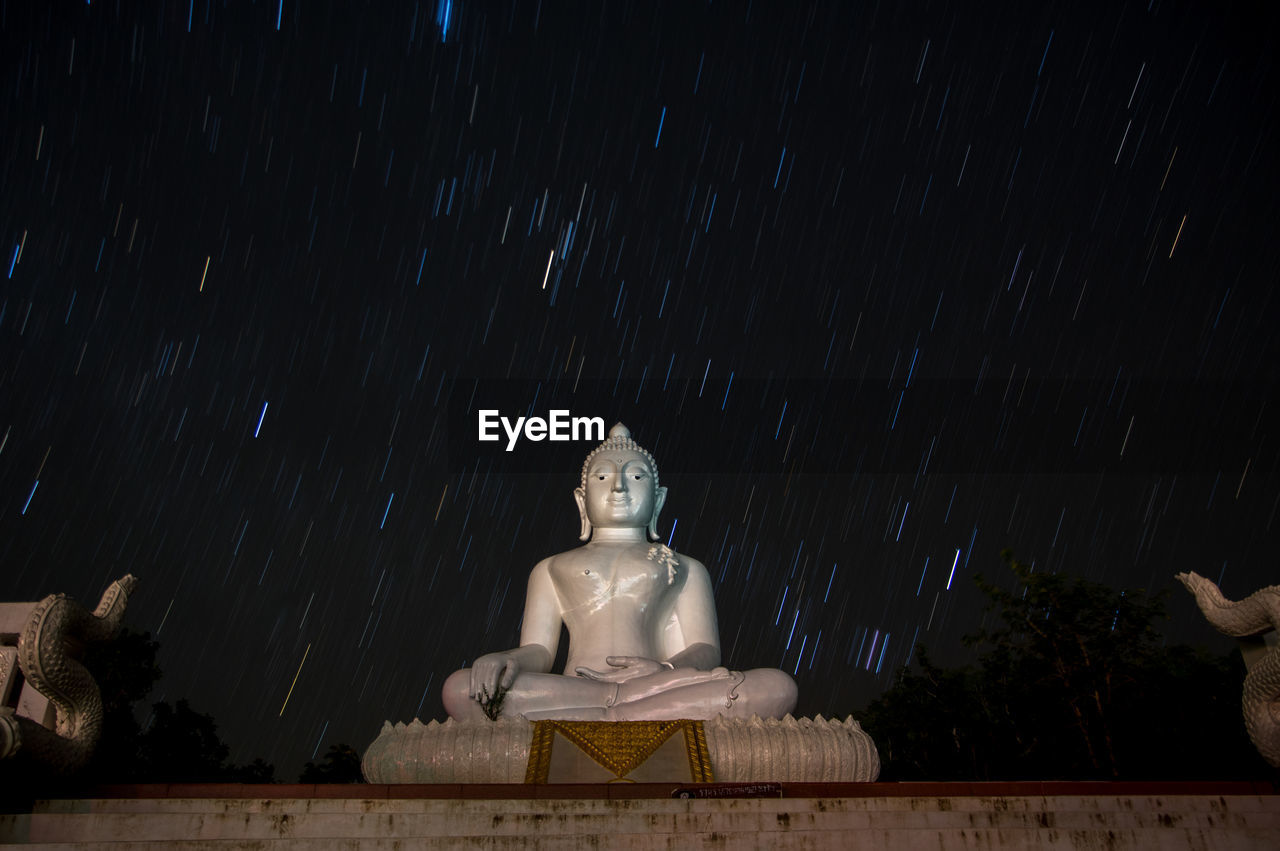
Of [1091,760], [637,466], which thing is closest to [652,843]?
[637,466]

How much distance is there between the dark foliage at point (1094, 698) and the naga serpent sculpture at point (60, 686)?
1417cm

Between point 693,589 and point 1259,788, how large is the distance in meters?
4.81

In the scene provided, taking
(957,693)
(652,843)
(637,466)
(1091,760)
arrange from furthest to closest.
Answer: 1. (957,693)
2. (1091,760)
3. (637,466)
4. (652,843)

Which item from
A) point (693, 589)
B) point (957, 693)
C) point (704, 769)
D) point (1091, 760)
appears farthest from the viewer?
point (957, 693)

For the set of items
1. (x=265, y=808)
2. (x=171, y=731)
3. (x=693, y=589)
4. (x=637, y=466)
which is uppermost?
(x=637, y=466)

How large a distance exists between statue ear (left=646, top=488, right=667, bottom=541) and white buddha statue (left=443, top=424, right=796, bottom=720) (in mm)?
13

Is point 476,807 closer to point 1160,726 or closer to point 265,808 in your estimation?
point 265,808

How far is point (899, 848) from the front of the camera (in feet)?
18.1

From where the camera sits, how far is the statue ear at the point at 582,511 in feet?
34.4

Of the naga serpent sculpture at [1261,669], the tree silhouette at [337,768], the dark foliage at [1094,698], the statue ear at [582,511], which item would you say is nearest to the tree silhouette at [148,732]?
the tree silhouette at [337,768]

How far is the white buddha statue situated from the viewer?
7496mm

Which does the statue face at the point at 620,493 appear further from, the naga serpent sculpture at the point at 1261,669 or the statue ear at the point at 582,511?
the naga serpent sculpture at the point at 1261,669

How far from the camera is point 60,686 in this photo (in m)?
5.82

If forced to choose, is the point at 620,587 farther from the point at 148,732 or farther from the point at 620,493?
the point at 148,732
